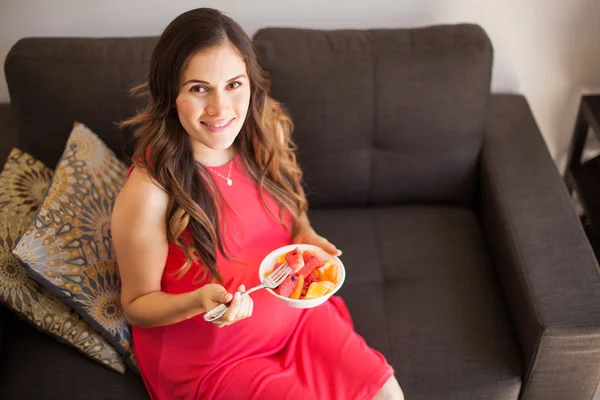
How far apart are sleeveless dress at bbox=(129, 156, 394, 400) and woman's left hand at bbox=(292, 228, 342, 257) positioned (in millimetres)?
84

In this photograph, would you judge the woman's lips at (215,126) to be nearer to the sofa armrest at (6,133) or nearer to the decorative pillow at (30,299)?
the decorative pillow at (30,299)

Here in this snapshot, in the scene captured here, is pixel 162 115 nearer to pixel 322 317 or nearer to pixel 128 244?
pixel 128 244

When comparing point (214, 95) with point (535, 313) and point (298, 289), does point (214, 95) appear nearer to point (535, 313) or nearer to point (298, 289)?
point (298, 289)

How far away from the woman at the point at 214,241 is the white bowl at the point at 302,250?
49 millimetres

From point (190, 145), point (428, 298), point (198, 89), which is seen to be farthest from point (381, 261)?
point (198, 89)

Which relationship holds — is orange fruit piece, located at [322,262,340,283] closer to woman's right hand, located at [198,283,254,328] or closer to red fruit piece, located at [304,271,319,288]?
red fruit piece, located at [304,271,319,288]

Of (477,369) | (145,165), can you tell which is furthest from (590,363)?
(145,165)

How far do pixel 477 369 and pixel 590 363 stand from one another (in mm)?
253

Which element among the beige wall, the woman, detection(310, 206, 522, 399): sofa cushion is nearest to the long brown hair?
the woman

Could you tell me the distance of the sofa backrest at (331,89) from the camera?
5.75 feet

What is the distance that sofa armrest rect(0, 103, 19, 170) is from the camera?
75.2 inches

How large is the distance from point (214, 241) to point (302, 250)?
0.20 m

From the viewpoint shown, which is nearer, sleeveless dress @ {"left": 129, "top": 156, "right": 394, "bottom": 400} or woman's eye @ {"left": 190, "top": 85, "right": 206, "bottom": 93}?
woman's eye @ {"left": 190, "top": 85, "right": 206, "bottom": 93}

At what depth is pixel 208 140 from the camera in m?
1.32
